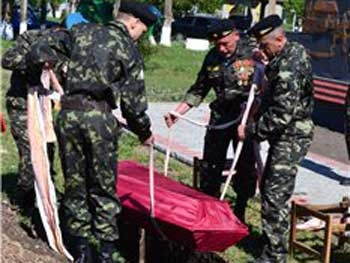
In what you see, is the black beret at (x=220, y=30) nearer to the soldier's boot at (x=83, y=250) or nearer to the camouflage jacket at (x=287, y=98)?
the camouflage jacket at (x=287, y=98)

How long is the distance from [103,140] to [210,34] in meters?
1.83

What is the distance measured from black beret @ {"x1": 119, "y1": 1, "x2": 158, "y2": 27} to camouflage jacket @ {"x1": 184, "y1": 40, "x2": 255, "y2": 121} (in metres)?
1.72

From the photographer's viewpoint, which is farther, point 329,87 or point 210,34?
point 329,87

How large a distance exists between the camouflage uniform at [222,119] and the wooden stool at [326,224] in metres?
0.68

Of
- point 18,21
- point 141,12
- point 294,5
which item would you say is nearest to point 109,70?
point 141,12

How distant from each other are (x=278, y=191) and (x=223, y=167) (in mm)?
1344

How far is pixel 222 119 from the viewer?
7754 mm

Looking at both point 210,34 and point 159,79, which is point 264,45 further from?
point 159,79

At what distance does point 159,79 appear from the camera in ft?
75.0

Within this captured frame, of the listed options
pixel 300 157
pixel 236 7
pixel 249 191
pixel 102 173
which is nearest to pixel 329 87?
pixel 249 191

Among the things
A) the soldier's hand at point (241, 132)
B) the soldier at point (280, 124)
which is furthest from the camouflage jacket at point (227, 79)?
the soldier at point (280, 124)

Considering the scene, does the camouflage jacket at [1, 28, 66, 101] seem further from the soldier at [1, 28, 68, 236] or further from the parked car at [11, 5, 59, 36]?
the parked car at [11, 5, 59, 36]

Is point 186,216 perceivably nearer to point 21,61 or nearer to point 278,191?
point 278,191

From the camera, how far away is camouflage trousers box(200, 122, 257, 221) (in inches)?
306
